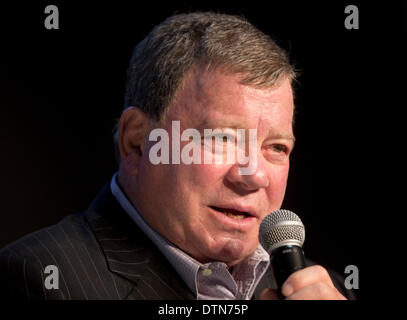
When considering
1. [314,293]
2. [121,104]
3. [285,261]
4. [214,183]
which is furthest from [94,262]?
[121,104]

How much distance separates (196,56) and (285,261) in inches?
35.9

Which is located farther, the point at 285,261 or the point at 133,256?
the point at 133,256

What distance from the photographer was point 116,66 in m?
2.77

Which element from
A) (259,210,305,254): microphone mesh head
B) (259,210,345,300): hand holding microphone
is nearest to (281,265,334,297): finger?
(259,210,345,300): hand holding microphone

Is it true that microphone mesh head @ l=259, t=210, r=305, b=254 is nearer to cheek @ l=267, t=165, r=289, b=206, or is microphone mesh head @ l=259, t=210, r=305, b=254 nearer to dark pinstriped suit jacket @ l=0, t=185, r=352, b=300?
cheek @ l=267, t=165, r=289, b=206

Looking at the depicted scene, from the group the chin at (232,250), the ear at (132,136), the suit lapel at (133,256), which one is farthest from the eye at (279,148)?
the suit lapel at (133,256)

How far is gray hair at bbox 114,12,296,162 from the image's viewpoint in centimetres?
201

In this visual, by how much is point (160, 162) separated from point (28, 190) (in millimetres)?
955

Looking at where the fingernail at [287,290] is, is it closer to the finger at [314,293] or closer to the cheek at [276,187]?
the finger at [314,293]

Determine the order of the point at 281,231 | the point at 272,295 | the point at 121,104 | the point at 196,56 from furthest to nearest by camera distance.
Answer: the point at 121,104, the point at 196,56, the point at 281,231, the point at 272,295

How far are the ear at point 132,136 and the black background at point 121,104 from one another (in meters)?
0.67

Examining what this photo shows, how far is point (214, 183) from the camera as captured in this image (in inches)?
75.5

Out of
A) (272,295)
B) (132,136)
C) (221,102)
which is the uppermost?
(221,102)

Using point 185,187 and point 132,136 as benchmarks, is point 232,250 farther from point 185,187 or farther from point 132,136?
point 132,136
